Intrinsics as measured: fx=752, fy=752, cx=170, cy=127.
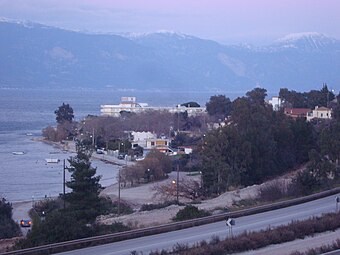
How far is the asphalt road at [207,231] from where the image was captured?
35.6 ft

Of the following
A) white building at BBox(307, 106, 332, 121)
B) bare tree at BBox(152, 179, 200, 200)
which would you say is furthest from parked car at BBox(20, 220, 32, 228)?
white building at BBox(307, 106, 332, 121)

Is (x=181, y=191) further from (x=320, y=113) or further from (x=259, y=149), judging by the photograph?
(x=320, y=113)

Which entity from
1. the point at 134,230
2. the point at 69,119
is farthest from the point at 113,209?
the point at 69,119

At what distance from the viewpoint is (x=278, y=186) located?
18031mm

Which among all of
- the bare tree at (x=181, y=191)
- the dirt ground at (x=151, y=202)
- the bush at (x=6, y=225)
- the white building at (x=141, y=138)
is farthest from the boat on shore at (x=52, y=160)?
the bush at (x=6, y=225)

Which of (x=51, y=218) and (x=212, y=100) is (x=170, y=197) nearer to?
(x=51, y=218)

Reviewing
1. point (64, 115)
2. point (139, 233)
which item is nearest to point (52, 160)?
point (64, 115)

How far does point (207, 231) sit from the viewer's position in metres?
12.5

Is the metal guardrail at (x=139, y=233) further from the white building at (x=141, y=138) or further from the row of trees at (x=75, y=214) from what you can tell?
the white building at (x=141, y=138)

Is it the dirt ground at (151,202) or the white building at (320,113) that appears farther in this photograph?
the white building at (320,113)

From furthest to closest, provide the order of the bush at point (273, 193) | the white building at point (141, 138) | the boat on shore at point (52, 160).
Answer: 1. the white building at point (141, 138)
2. the boat on shore at point (52, 160)
3. the bush at point (273, 193)

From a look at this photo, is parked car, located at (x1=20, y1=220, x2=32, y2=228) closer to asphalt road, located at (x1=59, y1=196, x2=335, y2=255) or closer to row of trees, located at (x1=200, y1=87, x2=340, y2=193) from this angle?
row of trees, located at (x1=200, y1=87, x2=340, y2=193)

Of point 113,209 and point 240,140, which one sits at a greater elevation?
point 240,140

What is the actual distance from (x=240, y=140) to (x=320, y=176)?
5397 mm
